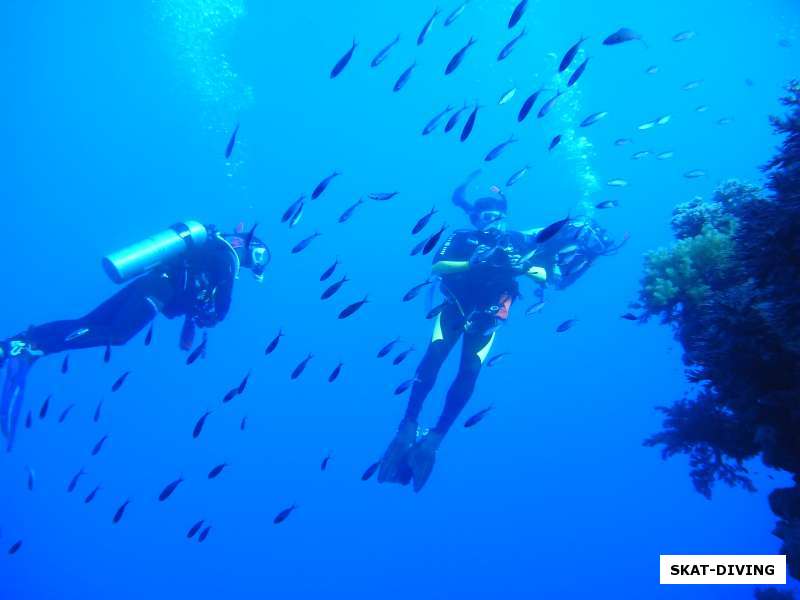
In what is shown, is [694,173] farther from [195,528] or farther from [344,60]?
[195,528]

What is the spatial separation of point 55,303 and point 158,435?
44562 mm

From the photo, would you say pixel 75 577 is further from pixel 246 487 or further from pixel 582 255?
pixel 582 255

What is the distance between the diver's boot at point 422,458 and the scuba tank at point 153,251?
4.96 metres

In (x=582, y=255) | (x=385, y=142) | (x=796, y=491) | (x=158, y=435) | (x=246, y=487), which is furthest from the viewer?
(x=385, y=142)

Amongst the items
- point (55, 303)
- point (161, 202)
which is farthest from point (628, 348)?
point (55, 303)

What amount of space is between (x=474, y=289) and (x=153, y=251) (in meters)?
5.35

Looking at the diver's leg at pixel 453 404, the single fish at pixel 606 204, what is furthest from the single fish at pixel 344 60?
the diver's leg at pixel 453 404

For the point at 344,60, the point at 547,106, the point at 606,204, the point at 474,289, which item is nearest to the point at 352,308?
the point at 344,60

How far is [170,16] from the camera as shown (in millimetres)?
74625

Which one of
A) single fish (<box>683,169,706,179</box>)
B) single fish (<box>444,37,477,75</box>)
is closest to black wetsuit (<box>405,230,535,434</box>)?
single fish (<box>444,37,477,75</box>)

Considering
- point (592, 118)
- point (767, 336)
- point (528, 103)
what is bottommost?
point (767, 336)

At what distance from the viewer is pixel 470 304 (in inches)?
350

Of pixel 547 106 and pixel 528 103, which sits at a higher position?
pixel 547 106

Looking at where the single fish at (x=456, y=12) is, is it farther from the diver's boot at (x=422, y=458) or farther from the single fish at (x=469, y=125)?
the diver's boot at (x=422, y=458)
